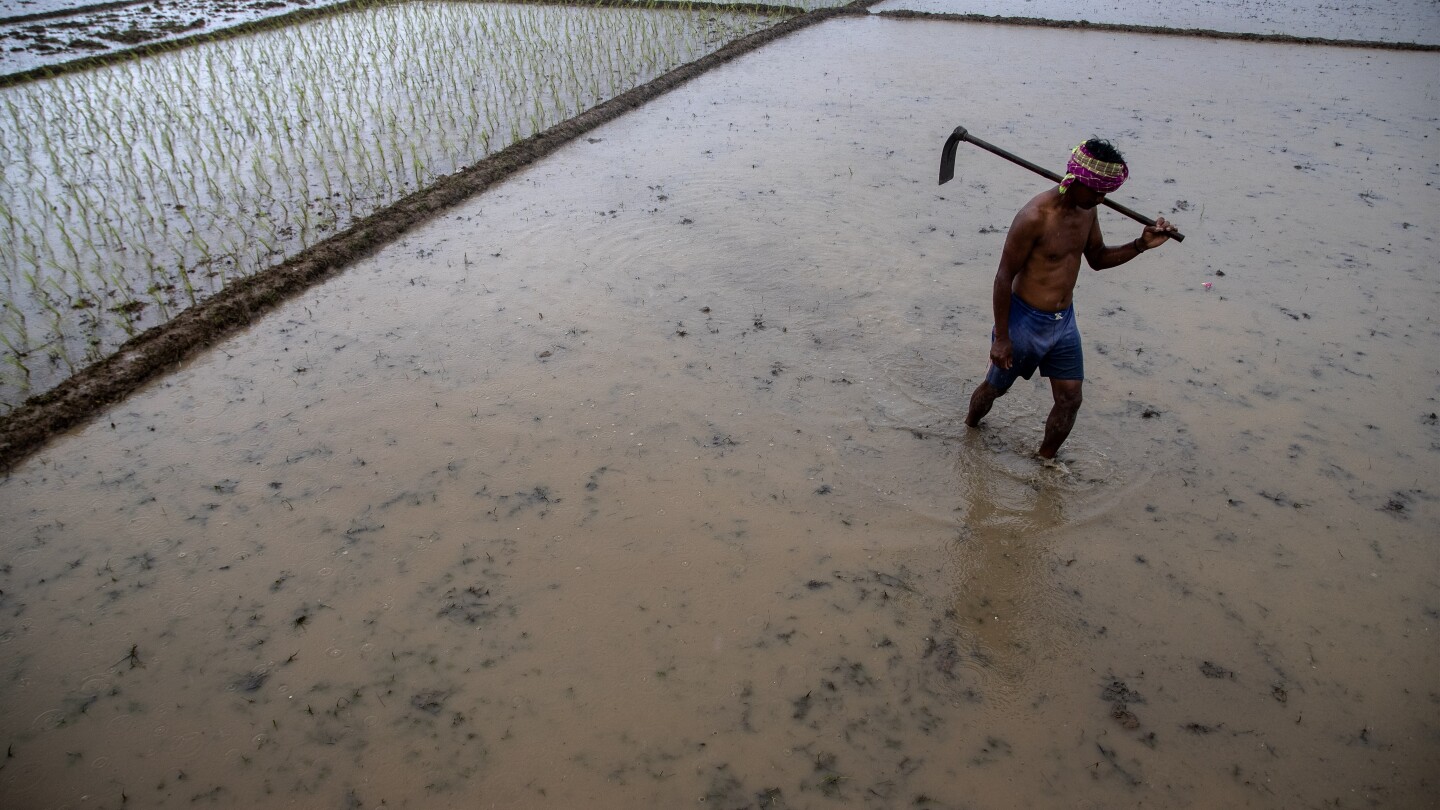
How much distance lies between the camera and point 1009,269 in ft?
8.46

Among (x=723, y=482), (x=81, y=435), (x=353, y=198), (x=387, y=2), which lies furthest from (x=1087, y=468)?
(x=387, y=2)

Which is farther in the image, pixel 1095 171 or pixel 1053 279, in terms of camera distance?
pixel 1053 279

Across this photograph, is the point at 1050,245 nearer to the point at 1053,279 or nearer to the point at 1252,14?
the point at 1053,279

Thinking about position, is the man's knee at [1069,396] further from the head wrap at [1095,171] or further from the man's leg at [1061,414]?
the head wrap at [1095,171]

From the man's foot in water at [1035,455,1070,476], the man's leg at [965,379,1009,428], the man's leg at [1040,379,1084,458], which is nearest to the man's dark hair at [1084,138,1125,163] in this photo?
the man's leg at [1040,379,1084,458]

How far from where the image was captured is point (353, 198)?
498cm

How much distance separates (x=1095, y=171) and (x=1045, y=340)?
55 cm

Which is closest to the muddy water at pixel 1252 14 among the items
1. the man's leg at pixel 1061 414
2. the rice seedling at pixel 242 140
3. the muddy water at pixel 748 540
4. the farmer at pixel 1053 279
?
the rice seedling at pixel 242 140

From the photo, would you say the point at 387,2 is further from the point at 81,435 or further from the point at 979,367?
the point at 979,367

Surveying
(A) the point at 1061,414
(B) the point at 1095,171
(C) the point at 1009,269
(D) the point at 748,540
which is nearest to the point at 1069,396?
(A) the point at 1061,414

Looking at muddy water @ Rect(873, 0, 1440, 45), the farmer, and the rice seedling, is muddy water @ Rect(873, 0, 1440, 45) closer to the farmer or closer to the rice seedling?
the rice seedling

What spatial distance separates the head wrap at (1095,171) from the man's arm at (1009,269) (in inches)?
7.3

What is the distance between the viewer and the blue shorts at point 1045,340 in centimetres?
260

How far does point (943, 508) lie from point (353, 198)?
412 centimetres
